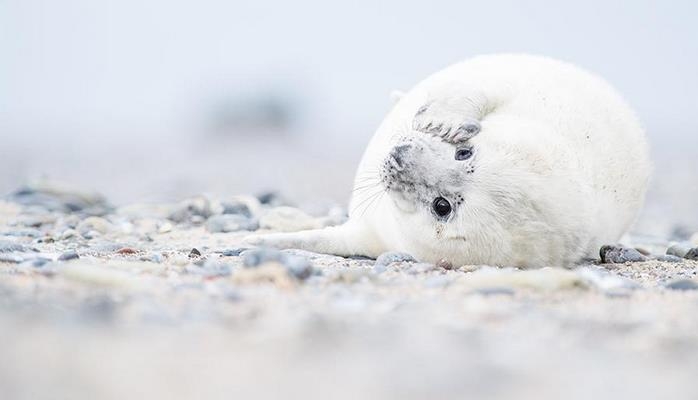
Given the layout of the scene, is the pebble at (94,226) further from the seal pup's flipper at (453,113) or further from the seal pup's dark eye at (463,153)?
the seal pup's dark eye at (463,153)

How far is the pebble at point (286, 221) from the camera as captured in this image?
19.7 feet

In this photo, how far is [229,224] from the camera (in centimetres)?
611

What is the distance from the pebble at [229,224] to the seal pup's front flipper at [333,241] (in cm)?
96

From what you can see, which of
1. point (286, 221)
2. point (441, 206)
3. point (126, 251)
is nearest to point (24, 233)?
point (126, 251)

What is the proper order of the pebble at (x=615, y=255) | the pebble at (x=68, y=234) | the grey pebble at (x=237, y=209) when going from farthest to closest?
the grey pebble at (x=237, y=209), the pebble at (x=68, y=234), the pebble at (x=615, y=255)

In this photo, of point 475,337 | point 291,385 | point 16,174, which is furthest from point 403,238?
point 16,174

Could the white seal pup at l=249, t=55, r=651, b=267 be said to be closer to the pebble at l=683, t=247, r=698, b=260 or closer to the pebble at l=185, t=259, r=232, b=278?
the pebble at l=683, t=247, r=698, b=260

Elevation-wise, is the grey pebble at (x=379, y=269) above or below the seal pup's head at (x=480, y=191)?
below

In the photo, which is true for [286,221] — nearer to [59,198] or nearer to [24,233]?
[24,233]

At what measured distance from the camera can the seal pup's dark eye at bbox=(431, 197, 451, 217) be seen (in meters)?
4.04

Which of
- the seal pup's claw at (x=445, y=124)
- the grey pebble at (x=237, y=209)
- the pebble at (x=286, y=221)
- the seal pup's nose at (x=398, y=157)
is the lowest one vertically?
the pebble at (x=286, y=221)

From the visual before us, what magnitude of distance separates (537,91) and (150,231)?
9.05ft

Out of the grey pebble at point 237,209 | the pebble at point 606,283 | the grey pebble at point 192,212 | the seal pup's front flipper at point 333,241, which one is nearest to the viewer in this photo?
the pebble at point 606,283

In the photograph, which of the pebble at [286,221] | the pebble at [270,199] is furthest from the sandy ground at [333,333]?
the pebble at [270,199]
